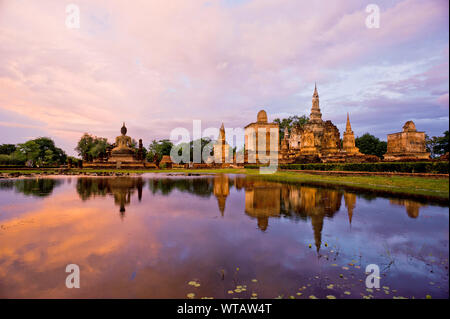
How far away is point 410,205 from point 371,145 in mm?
72736

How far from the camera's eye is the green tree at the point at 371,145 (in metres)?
67.8

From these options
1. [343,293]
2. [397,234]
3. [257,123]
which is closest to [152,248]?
[343,293]

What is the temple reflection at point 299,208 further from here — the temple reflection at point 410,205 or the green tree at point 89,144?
the green tree at point 89,144

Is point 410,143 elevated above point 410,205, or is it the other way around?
point 410,143

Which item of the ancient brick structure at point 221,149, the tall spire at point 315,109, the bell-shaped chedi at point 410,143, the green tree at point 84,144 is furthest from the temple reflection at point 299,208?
the green tree at point 84,144

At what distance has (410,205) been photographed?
7820mm

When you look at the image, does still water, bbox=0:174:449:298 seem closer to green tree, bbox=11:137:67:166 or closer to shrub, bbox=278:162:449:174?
shrub, bbox=278:162:449:174

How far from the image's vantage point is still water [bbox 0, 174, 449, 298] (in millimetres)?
3395

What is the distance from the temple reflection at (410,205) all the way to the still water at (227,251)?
4 cm

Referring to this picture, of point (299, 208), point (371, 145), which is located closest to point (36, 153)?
point (299, 208)

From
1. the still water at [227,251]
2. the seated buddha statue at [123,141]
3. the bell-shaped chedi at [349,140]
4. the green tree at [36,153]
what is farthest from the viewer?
the green tree at [36,153]

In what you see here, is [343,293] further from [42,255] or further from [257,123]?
[257,123]

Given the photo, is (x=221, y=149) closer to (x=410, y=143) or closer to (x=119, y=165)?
(x=119, y=165)

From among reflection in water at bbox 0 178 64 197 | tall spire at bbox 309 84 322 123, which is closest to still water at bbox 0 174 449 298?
reflection in water at bbox 0 178 64 197
